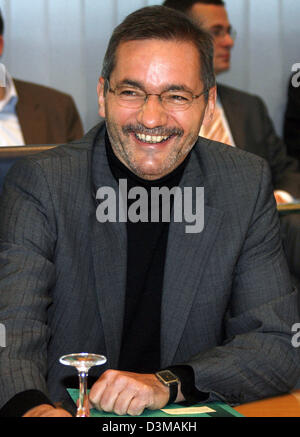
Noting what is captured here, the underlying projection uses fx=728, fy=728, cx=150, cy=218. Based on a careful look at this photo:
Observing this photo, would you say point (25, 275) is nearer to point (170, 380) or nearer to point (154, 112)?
point (170, 380)

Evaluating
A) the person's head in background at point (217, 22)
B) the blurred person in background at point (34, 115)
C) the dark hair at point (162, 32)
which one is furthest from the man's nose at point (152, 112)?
the person's head in background at point (217, 22)

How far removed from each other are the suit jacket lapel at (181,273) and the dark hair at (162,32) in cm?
33

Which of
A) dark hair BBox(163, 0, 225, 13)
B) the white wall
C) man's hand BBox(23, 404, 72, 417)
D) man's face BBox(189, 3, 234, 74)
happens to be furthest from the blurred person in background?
man's hand BBox(23, 404, 72, 417)

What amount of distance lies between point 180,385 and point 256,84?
12.0 feet

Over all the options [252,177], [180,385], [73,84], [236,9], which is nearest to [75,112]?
[73,84]

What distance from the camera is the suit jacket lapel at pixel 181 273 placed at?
5.26 ft

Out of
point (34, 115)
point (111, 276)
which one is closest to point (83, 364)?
point (111, 276)

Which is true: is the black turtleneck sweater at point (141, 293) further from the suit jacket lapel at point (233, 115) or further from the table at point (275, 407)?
the suit jacket lapel at point (233, 115)

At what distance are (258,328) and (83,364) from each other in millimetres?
589

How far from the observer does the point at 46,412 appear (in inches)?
44.3

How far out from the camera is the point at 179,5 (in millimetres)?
3617

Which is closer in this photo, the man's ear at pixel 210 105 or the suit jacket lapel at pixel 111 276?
the suit jacket lapel at pixel 111 276
